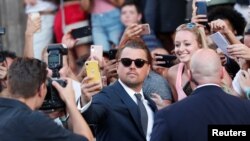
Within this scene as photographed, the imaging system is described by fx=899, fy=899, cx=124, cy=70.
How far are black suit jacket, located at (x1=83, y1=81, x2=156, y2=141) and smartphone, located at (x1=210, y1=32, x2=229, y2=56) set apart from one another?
1.23 meters

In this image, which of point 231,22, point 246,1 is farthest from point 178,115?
point 246,1

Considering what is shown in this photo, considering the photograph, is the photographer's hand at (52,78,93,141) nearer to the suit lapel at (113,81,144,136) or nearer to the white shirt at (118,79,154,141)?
the suit lapel at (113,81,144,136)

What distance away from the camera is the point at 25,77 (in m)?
6.51

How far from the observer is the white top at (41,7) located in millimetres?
11297

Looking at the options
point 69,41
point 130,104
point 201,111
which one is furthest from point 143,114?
point 69,41

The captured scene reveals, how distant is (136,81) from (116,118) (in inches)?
20.3

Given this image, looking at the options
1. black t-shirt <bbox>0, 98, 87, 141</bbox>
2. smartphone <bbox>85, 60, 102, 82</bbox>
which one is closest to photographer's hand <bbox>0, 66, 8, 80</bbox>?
smartphone <bbox>85, 60, 102, 82</bbox>

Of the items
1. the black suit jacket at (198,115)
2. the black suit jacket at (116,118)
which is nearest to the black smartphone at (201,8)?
the black suit jacket at (116,118)

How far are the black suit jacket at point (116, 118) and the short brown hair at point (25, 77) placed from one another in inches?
31.8

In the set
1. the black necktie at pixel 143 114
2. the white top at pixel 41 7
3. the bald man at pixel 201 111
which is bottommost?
the black necktie at pixel 143 114

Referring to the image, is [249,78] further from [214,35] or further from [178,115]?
[178,115]

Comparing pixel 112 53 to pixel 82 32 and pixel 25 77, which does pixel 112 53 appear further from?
pixel 25 77

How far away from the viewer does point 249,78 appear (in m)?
8.13

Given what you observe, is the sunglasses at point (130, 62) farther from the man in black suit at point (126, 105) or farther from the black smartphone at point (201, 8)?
the black smartphone at point (201, 8)
